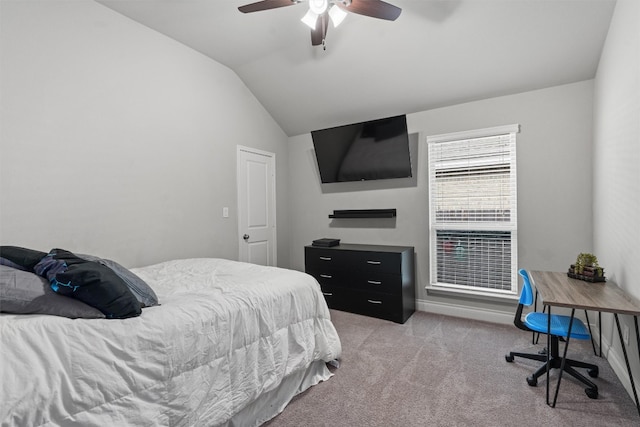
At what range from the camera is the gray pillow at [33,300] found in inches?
47.3

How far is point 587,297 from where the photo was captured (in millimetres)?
1879

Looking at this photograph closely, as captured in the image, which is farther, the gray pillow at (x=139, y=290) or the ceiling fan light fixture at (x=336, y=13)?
the ceiling fan light fixture at (x=336, y=13)

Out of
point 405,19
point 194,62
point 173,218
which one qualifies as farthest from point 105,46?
point 405,19

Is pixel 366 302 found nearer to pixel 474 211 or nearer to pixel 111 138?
pixel 474 211

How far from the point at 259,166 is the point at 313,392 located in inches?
116

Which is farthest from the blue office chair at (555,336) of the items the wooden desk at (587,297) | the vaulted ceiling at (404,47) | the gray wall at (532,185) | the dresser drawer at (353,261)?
the vaulted ceiling at (404,47)

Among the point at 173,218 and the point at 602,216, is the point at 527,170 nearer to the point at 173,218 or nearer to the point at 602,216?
the point at 602,216

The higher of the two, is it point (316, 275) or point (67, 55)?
point (67, 55)

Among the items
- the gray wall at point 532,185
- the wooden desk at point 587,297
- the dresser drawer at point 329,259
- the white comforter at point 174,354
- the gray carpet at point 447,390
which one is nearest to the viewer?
the white comforter at point 174,354

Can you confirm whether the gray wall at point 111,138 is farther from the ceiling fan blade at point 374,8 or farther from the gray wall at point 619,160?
the gray wall at point 619,160

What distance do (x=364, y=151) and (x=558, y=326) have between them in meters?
2.63

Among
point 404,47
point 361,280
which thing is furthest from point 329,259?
point 404,47

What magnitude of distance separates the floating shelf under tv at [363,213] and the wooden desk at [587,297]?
5.79ft

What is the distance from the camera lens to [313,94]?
12.8 feet
